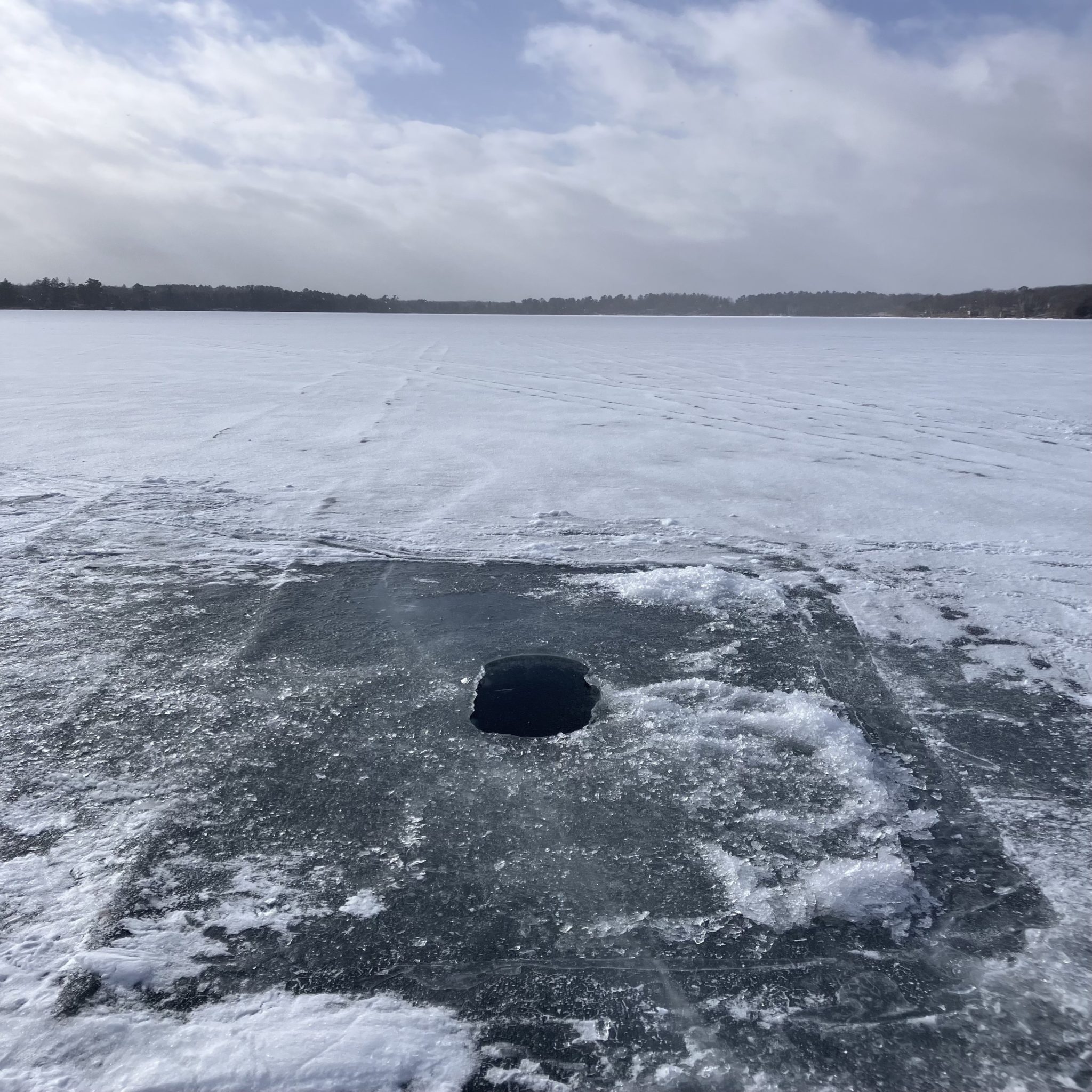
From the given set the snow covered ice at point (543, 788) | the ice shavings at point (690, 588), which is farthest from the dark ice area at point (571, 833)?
the ice shavings at point (690, 588)

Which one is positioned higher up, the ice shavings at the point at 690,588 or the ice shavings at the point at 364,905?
the ice shavings at the point at 690,588

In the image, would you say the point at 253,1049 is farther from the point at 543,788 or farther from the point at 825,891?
the point at 825,891

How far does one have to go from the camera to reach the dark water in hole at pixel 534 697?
271 centimetres

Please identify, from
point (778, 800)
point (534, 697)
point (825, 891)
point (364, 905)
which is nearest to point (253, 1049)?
point (364, 905)

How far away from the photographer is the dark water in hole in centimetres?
271

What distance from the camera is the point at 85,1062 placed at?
1.45m

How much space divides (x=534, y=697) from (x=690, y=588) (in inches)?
46.4

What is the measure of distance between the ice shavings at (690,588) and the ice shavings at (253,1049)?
233cm


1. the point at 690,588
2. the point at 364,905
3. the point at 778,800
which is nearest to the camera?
the point at 364,905

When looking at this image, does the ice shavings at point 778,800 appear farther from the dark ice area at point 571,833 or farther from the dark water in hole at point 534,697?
the dark water in hole at point 534,697

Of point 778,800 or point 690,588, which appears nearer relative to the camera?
point 778,800

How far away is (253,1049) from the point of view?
4.85 ft

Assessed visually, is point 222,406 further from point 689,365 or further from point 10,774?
point 689,365

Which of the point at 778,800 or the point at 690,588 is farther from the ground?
the point at 690,588
